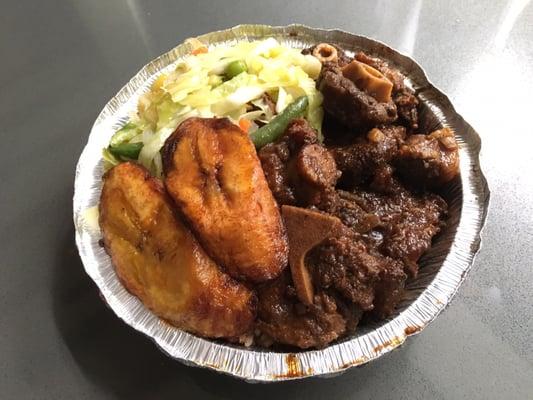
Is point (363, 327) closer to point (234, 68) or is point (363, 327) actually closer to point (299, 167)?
point (299, 167)

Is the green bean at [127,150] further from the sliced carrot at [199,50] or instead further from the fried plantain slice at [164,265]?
the sliced carrot at [199,50]

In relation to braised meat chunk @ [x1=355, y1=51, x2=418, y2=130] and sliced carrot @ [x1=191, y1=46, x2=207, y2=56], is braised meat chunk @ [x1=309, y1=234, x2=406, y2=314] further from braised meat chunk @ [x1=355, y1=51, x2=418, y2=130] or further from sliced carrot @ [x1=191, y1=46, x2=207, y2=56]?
sliced carrot @ [x1=191, y1=46, x2=207, y2=56]

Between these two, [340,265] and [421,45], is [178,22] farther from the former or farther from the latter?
[340,265]

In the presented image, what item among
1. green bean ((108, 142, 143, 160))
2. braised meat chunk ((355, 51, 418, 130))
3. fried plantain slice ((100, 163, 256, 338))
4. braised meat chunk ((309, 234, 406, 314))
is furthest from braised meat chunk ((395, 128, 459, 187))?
green bean ((108, 142, 143, 160))

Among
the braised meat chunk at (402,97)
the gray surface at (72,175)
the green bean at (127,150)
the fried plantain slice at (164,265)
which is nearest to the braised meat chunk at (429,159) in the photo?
the braised meat chunk at (402,97)

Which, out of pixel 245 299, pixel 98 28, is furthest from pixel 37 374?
pixel 98 28
